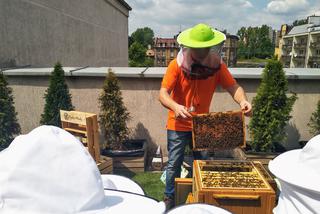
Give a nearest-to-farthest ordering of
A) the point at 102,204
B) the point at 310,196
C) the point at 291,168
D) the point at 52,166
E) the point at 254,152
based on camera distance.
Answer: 1. the point at 52,166
2. the point at 102,204
3. the point at 310,196
4. the point at 291,168
5. the point at 254,152

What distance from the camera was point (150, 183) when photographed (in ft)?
12.7

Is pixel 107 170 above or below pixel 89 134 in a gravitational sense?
below

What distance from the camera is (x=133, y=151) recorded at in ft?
13.7

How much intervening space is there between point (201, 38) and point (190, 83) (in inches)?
19.1

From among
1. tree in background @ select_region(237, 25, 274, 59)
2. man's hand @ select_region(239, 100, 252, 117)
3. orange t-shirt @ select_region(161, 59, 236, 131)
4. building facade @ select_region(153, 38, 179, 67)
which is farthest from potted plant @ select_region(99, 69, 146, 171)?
tree in background @ select_region(237, 25, 274, 59)

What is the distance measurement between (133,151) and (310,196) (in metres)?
3.06

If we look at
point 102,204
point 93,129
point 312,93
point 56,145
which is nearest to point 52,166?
point 56,145

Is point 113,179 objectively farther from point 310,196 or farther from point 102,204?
point 310,196

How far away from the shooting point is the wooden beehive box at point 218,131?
2.37 meters

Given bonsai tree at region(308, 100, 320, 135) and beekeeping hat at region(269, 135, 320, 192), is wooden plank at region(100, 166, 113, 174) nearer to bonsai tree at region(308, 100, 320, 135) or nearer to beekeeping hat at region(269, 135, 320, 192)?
beekeeping hat at region(269, 135, 320, 192)

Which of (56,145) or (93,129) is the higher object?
(56,145)

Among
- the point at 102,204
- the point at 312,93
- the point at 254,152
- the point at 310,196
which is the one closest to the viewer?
the point at 102,204

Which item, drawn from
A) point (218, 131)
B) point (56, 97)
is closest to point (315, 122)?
point (218, 131)

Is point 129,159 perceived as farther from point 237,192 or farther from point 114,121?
point 237,192
